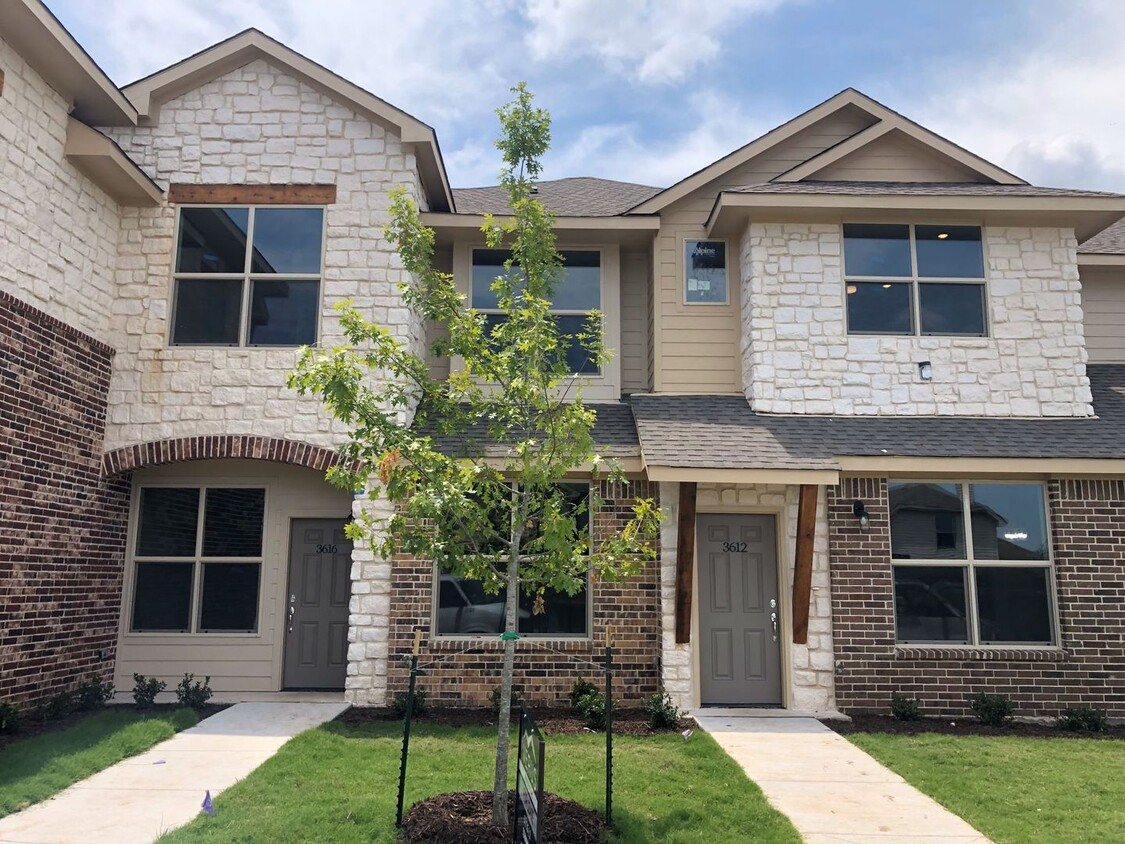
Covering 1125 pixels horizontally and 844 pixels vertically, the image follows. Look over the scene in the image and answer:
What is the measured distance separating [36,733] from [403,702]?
10.9ft

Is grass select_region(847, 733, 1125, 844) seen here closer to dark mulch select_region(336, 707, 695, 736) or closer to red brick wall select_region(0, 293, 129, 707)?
dark mulch select_region(336, 707, 695, 736)

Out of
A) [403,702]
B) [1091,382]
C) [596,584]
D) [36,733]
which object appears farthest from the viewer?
[1091,382]

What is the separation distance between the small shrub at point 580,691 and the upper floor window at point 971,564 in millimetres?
3397

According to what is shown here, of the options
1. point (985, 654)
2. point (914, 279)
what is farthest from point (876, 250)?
point (985, 654)

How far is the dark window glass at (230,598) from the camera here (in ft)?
31.7

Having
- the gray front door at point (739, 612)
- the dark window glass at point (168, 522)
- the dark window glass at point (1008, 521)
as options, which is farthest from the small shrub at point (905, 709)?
the dark window glass at point (168, 522)

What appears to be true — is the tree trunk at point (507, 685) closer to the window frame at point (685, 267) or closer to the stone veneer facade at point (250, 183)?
the stone veneer facade at point (250, 183)

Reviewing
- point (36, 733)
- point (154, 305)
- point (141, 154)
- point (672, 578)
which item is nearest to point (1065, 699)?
point (672, 578)

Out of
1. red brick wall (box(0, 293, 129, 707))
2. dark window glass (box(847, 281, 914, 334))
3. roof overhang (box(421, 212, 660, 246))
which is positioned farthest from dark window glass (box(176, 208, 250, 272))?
dark window glass (box(847, 281, 914, 334))

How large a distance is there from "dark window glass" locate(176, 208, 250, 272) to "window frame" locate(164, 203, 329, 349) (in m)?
0.05

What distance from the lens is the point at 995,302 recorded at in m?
9.74

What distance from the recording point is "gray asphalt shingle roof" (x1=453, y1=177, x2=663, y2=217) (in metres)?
11.3

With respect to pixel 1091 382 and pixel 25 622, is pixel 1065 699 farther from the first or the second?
pixel 25 622

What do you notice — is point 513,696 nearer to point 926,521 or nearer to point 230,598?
point 230,598
